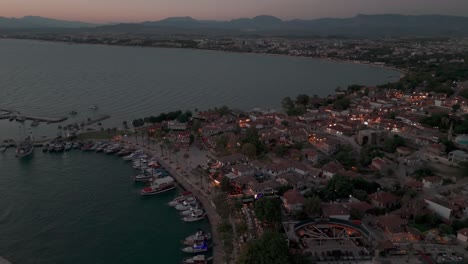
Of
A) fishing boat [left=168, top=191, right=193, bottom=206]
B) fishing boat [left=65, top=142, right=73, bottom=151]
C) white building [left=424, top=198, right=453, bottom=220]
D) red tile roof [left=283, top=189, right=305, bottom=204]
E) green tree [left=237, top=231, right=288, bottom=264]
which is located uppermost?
green tree [left=237, top=231, right=288, bottom=264]

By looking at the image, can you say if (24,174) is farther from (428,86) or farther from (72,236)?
(428,86)

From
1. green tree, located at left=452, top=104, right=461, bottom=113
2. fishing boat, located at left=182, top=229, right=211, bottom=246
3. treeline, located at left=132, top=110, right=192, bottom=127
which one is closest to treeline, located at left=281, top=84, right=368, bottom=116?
green tree, located at left=452, top=104, right=461, bottom=113

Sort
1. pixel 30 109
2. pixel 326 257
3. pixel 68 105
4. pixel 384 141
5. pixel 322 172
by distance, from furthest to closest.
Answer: pixel 68 105
pixel 30 109
pixel 384 141
pixel 322 172
pixel 326 257

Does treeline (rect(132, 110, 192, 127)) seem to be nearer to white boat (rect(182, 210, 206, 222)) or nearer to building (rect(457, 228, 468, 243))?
white boat (rect(182, 210, 206, 222))

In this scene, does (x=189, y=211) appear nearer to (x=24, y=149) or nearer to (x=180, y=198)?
(x=180, y=198)

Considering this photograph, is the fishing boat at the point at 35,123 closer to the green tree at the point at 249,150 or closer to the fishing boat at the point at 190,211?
the green tree at the point at 249,150

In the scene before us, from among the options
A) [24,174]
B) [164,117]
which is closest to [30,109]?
[164,117]

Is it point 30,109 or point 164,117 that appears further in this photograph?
point 30,109

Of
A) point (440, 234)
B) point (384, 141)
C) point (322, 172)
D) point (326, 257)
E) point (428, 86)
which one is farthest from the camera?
point (428, 86)
